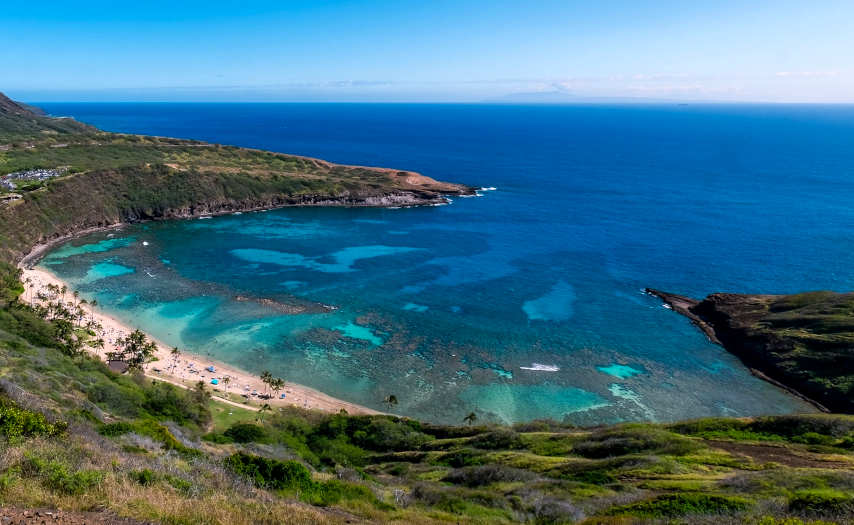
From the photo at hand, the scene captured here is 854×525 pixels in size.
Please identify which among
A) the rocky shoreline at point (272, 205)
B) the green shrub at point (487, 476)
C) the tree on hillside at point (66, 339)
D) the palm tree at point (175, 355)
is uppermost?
the rocky shoreline at point (272, 205)

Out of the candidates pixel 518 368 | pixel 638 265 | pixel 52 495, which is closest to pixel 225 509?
pixel 52 495

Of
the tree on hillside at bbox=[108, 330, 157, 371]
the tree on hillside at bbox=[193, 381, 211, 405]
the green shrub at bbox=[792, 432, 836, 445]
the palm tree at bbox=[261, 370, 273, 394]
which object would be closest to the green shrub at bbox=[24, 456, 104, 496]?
the tree on hillside at bbox=[193, 381, 211, 405]

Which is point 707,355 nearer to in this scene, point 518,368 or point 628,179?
point 518,368

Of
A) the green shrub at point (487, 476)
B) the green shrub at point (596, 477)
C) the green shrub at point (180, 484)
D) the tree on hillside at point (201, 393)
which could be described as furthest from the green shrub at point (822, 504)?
the tree on hillside at point (201, 393)

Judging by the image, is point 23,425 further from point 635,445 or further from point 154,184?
point 154,184

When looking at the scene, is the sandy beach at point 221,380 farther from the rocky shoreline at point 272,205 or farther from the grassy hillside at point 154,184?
the rocky shoreline at point 272,205

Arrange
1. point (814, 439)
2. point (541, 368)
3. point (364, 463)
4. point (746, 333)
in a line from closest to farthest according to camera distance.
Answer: point (814, 439), point (364, 463), point (541, 368), point (746, 333)

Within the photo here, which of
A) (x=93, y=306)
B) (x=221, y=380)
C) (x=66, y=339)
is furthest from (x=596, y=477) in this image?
(x=93, y=306)
